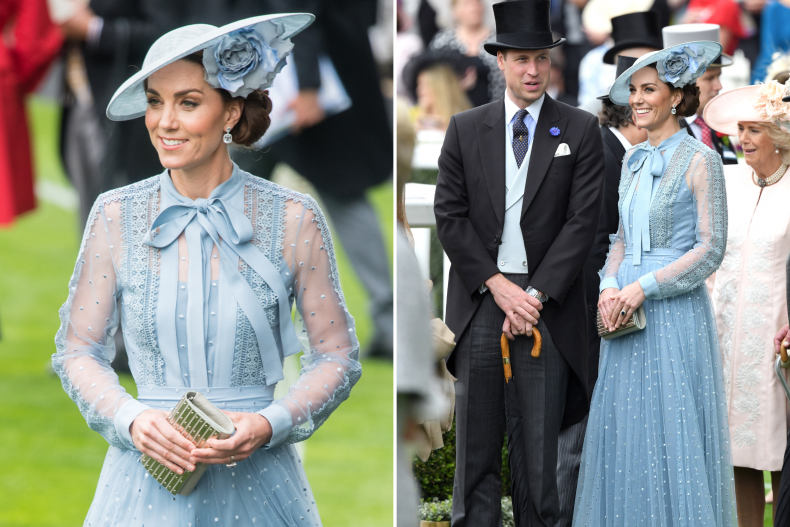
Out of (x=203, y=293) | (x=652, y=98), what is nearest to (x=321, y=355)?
(x=203, y=293)

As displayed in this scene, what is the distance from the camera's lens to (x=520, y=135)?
382 cm

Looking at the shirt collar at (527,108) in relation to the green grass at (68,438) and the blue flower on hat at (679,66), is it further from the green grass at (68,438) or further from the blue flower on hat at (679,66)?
the green grass at (68,438)

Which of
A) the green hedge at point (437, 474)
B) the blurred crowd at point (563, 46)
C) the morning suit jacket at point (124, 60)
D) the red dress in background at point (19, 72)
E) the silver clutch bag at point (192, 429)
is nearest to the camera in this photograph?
the silver clutch bag at point (192, 429)

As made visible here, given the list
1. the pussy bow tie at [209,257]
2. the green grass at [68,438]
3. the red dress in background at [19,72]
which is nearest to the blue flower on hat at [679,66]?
the pussy bow tie at [209,257]

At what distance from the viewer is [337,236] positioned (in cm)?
791

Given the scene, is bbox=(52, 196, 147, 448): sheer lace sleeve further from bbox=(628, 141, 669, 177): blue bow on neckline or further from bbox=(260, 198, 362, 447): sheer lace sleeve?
bbox=(628, 141, 669, 177): blue bow on neckline

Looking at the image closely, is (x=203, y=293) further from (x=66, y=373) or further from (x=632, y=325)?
(x=632, y=325)

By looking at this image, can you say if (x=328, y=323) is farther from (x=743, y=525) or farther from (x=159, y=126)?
(x=743, y=525)

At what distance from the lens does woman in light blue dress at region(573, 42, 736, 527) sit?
3.68 meters

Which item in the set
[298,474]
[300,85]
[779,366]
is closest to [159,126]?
[298,474]

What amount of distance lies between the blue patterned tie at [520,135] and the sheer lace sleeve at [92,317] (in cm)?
174

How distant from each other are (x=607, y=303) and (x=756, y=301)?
1189 mm

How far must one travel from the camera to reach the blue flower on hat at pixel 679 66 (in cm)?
386

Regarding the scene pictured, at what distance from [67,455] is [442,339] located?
4.62 meters
